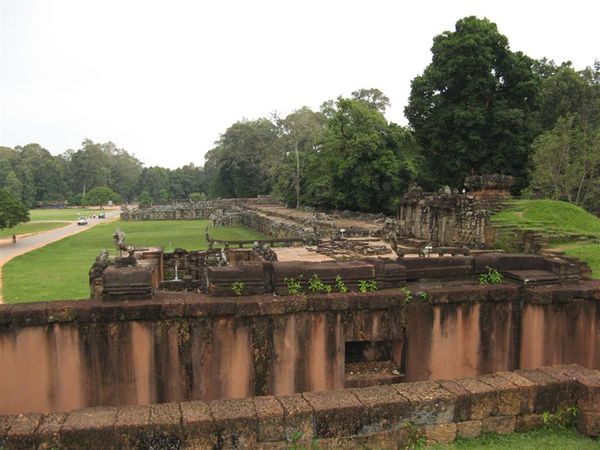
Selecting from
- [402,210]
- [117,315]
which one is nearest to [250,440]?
[117,315]

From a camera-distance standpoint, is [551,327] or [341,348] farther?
[551,327]

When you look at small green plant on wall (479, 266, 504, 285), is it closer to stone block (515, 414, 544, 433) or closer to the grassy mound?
stone block (515, 414, 544, 433)

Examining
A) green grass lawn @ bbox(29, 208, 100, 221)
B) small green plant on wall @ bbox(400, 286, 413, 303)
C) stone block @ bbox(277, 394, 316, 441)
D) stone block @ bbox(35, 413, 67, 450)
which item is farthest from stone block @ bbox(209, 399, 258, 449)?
green grass lawn @ bbox(29, 208, 100, 221)

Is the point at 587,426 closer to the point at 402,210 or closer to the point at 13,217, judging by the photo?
the point at 402,210

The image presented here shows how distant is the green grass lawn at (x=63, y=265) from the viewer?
57.5 feet

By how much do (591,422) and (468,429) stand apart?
1108mm

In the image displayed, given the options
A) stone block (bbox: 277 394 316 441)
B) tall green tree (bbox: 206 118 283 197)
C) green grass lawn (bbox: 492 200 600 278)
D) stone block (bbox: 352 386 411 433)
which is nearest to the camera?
stone block (bbox: 277 394 316 441)

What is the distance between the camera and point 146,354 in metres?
5.75

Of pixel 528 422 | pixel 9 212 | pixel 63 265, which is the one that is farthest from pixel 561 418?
pixel 9 212

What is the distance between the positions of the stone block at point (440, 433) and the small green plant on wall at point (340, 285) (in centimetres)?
215

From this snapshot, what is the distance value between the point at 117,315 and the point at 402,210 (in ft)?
68.7

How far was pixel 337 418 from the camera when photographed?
14.0ft

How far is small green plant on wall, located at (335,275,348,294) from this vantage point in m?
6.32

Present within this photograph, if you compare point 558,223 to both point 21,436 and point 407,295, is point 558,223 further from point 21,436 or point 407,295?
point 21,436
